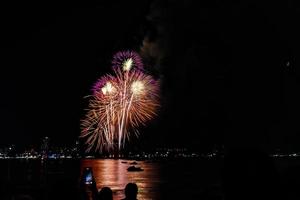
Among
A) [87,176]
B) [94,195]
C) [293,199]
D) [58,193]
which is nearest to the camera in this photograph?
[293,199]

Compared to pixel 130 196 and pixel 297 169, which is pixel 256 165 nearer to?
pixel 297 169

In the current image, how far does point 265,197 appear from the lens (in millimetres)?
2127

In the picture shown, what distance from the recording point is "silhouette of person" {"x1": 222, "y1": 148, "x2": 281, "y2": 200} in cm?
213

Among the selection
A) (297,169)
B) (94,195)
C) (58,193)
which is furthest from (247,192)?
(94,195)

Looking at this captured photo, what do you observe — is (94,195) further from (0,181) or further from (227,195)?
(227,195)

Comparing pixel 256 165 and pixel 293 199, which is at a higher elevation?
pixel 256 165

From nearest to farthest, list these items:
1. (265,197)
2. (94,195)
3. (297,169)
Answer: (265,197) → (297,169) → (94,195)

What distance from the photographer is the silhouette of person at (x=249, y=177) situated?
2133mm

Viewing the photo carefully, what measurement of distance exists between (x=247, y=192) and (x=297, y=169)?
0.69 m

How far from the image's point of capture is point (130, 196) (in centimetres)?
587

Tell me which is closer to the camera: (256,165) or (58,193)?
(256,165)

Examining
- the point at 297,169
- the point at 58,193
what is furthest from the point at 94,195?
the point at 297,169

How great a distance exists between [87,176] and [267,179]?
24.0ft

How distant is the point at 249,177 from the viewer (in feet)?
7.00
